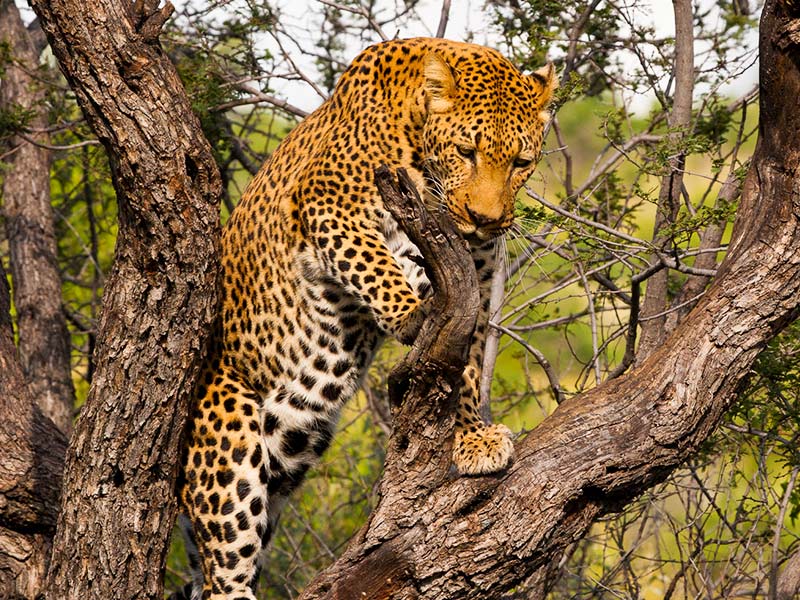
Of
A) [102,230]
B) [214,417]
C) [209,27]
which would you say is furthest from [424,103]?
[102,230]

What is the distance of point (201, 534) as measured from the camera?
6.48 metres

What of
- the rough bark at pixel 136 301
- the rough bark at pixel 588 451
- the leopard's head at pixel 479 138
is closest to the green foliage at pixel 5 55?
the leopard's head at pixel 479 138

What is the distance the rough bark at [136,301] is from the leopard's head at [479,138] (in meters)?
1.43

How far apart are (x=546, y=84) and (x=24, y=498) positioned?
3.70 meters

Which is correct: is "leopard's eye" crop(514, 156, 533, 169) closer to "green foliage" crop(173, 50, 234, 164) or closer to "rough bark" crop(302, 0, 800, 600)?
"rough bark" crop(302, 0, 800, 600)

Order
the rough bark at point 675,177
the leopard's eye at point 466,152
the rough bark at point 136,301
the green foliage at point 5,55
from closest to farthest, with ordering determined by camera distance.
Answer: the rough bark at point 136,301
the leopard's eye at point 466,152
the rough bark at point 675,177
the green foliage at point 5,55

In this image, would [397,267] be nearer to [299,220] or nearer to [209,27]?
[299,220]

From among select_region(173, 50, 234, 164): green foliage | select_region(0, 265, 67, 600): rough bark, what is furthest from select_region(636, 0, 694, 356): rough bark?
select_region(0, 265, 67, 600): rough bark

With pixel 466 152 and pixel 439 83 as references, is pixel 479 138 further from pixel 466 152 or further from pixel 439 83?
pixel 439 83

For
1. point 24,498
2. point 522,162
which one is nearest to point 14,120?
point 24,498

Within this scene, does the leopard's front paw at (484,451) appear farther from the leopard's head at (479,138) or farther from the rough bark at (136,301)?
the rough bark at (136,301)

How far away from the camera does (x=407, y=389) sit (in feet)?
17.3

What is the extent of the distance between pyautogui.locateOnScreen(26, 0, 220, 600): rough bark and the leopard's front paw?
52.9 inches

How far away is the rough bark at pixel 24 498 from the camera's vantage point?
6.52m
